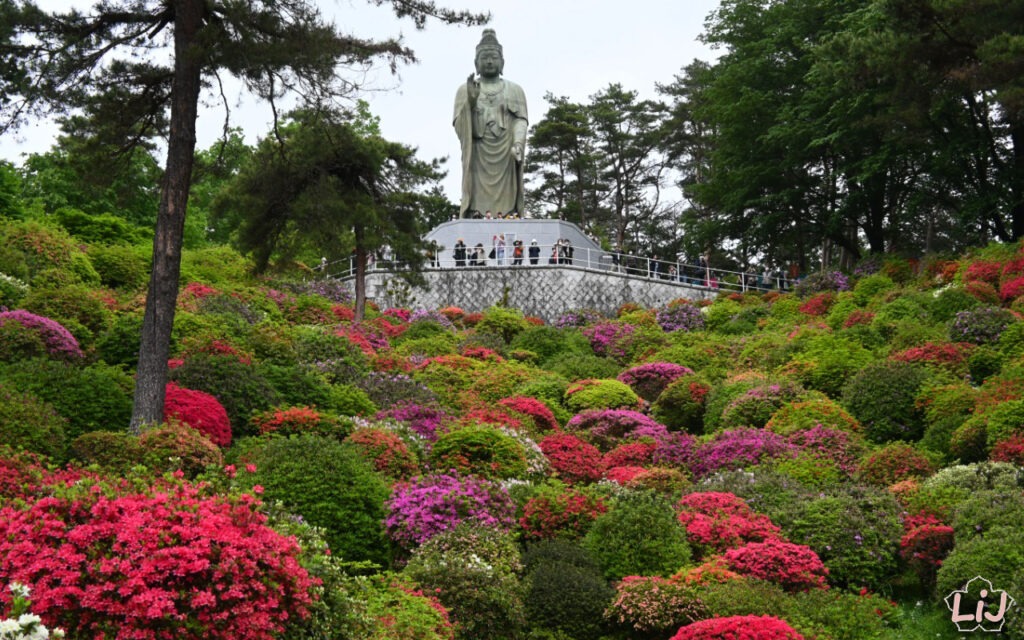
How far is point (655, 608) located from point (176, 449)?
5.44 meters

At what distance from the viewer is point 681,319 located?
103 feet

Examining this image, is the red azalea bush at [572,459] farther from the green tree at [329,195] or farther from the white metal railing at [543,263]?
the white metal railing at [543,263]

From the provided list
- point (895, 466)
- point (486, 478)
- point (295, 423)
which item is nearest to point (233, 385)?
point (295, 423)

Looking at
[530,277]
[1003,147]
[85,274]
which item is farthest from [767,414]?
[1003,147]

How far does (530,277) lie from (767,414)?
53.3 feet

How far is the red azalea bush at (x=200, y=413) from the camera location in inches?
549

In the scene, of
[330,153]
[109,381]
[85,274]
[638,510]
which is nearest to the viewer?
[638,510]

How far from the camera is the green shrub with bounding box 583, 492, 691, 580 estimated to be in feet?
38.8

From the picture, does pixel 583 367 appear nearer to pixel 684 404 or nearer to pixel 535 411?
pixel 684 404

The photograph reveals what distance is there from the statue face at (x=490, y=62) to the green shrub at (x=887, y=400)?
24.1 meters

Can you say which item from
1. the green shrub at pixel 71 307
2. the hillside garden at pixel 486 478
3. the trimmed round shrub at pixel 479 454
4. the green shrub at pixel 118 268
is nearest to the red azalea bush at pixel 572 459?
the hillside garden at pixel 486 478

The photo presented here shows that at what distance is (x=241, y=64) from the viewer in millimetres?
15109

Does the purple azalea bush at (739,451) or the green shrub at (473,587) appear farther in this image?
the purple azalea bush at (739,451)

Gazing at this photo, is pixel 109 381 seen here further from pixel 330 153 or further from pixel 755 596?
pixel 755 596
